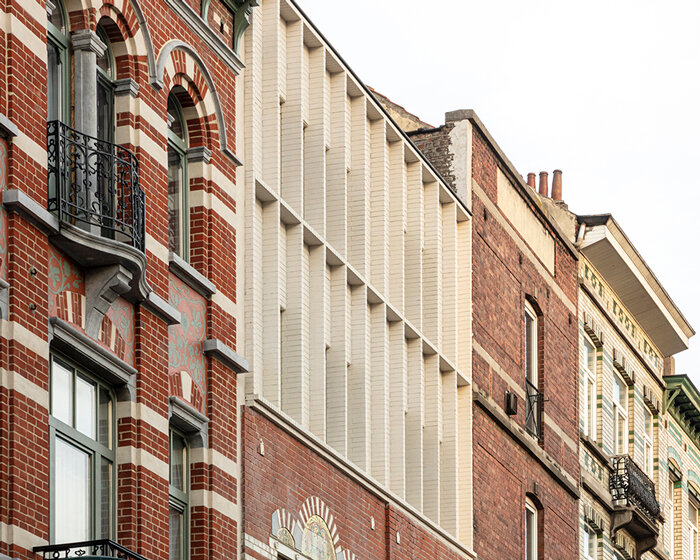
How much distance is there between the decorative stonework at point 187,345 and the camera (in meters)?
21.6

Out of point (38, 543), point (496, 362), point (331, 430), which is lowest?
point (38, 543)

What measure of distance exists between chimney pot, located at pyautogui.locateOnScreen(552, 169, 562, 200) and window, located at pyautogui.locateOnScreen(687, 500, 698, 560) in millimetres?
10822

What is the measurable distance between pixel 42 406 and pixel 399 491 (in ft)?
37.9

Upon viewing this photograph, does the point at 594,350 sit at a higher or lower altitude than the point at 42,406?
higher

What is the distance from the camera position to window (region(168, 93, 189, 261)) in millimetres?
22766

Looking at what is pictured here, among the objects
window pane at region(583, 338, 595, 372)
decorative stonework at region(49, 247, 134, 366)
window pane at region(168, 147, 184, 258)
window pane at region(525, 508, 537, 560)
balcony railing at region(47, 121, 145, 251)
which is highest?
window pane at region(583, 338, 595, 372)

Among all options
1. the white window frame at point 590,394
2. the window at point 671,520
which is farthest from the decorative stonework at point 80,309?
the window at point 671,520

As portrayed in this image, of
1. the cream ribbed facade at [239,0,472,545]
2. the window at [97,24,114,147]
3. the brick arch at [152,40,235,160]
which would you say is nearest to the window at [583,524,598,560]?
the cream ribbed facade at [239,0,472,545]

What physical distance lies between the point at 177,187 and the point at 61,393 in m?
4.59

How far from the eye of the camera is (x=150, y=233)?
836 inches

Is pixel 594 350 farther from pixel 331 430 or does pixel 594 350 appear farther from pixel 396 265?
pixel 331 430


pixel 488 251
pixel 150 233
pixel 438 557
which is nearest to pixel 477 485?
pixel 438 557

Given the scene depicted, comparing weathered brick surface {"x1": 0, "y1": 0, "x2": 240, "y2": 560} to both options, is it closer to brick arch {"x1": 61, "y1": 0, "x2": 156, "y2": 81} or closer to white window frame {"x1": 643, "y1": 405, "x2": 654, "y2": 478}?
brick arch {"x1": 61, "y1": 0, "x2": 156, "y2": 81}

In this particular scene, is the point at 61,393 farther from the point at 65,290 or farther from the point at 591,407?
the point at 591,407
